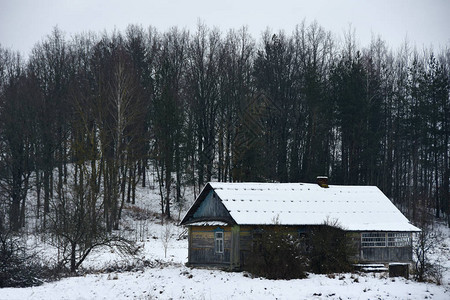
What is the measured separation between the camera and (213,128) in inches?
1866

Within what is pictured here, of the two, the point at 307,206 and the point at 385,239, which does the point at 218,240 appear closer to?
the point at 307,206

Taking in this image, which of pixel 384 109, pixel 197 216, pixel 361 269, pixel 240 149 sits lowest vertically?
pixel 361 269

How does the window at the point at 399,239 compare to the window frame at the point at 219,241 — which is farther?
the window at the point at 399,239

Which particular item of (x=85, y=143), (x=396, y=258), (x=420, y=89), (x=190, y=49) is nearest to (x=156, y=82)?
(x=190, y=49)

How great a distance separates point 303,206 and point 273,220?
2765 mm

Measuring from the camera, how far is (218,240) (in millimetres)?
27172

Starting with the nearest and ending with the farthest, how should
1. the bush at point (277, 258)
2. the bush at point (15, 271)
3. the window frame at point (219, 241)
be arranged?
the bush at point (15, 271) < the bush at point (277, 258) < the window frame at point (219, 241)

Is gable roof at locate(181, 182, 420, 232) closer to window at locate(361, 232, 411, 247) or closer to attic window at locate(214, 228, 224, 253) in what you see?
window at locate(361, 232, 411, 247)

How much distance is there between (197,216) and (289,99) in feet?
74.4

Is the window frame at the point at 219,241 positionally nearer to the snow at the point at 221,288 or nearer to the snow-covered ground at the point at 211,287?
the snow-covered ground at the point at 211,287

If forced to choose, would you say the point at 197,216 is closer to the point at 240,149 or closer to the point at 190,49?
the point at 240,149

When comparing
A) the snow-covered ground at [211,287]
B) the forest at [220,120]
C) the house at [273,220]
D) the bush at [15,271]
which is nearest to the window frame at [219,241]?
the house at [273,220]

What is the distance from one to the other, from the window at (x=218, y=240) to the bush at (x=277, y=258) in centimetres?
220

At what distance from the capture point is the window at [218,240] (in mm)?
27000
